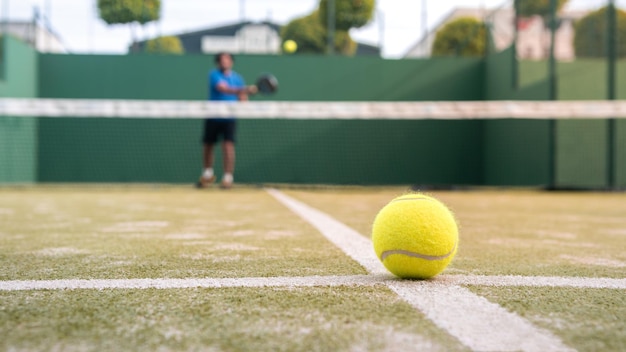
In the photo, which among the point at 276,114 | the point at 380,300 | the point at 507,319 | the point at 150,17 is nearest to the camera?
the point at 507,319

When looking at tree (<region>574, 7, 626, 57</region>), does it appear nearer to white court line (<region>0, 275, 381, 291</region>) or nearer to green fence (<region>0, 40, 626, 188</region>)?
green fence (<region>0, 40, 626, 188</region>)

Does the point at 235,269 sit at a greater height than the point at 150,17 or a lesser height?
lesser

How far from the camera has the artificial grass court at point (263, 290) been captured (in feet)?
4.79

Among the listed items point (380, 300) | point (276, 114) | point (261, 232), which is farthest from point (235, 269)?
point (276, 114)

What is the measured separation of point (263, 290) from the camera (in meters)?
2.01

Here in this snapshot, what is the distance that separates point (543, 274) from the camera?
238 cm

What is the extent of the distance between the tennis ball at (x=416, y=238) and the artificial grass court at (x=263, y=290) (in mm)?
63

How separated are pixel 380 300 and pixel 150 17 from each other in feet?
43.4

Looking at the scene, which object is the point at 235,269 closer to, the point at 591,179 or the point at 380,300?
the point at 380,300

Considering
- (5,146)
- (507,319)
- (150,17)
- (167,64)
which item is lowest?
(507,319)

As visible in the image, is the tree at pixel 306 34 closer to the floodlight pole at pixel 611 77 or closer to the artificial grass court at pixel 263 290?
the floodlight pole at pixel 611 77

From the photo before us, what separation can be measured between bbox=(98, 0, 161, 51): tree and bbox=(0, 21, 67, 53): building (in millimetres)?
1408

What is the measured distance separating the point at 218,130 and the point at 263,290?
725 cm

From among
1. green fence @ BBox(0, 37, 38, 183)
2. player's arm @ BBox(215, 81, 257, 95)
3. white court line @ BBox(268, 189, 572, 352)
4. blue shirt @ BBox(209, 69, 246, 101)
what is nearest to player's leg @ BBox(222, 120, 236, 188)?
player's arm @ BBox(215, 81, 257, 95)
